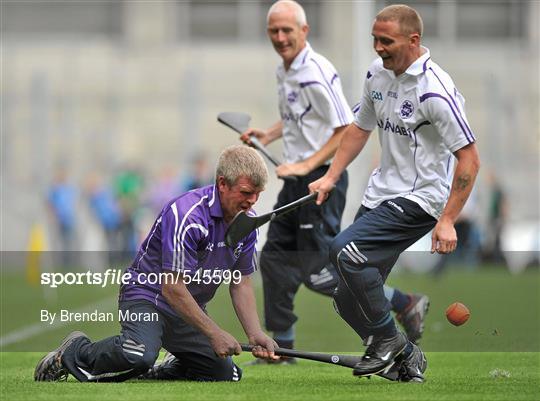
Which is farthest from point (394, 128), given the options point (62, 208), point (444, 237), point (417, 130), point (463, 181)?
point (62, 208)

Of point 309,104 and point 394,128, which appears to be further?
point 309,104

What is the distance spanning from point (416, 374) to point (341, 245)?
85 centimetres

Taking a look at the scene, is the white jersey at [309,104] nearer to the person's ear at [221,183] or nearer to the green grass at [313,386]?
the green grass at [313,386]

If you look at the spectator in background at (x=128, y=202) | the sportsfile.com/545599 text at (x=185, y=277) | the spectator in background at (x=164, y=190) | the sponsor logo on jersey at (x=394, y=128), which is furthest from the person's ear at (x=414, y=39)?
the spectator in background at (x=128, y=202)

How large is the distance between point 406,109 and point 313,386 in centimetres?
156

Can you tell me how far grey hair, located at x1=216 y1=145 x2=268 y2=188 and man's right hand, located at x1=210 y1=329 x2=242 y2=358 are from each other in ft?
2.61

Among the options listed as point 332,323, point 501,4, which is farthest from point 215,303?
point 501,4

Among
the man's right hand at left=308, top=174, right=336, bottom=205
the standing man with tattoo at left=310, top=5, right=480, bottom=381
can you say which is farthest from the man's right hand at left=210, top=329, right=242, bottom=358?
the man's right hand at left=308, top=174, right=336, bottom=205

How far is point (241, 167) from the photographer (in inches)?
281

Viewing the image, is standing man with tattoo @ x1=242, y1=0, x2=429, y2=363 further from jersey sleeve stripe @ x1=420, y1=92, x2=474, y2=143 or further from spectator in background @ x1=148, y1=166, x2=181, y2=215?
spectator in background @ x1=148, y1=166, x2=181, y2=215

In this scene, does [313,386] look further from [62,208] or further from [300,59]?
[62,208]

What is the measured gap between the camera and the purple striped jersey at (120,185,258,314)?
7234 mm

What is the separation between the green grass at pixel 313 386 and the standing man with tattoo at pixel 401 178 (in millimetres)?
311

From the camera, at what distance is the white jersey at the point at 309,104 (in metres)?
9.34
